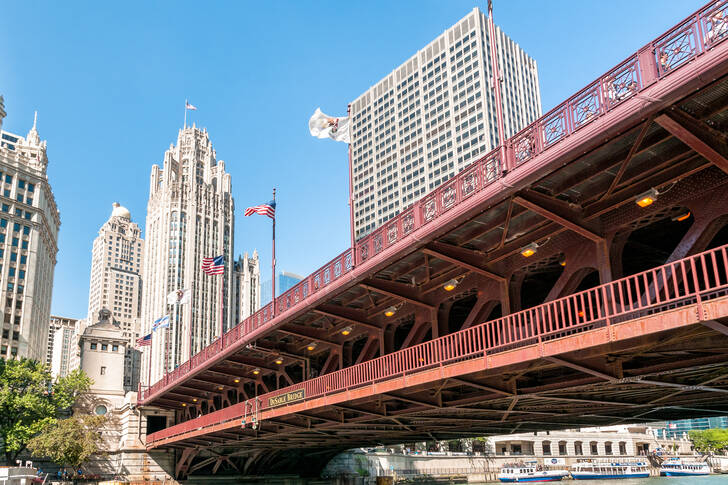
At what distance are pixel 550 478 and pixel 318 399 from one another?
72371 millimetres

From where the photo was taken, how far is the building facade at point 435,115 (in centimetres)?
15000

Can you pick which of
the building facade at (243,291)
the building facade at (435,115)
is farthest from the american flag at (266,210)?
the building facade at (243,291)

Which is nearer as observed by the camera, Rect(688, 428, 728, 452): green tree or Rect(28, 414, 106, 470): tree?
Rect(28, 414, 106, 470): tree

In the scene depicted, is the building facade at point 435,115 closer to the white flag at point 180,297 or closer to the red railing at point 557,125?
the white flag at point 180,297

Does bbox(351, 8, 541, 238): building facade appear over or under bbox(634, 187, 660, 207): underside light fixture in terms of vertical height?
over

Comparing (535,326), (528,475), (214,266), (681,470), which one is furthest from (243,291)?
(535,326)

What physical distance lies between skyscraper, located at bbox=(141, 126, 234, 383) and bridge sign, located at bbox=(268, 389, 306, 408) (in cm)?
13075

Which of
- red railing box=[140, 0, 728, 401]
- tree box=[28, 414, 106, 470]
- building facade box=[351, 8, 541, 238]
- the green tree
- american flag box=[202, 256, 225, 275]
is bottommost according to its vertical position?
the green tree

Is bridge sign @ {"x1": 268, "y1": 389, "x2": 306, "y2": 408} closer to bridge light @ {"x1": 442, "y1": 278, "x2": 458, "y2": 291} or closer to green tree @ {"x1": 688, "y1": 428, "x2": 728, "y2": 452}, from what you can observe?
bridge light @ {"x1": 442, "y1": 278, "x2": 458, "y2": 291}

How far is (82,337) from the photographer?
74.6 meters

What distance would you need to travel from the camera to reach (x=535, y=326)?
23.1 metres

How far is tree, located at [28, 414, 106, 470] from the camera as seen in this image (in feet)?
186

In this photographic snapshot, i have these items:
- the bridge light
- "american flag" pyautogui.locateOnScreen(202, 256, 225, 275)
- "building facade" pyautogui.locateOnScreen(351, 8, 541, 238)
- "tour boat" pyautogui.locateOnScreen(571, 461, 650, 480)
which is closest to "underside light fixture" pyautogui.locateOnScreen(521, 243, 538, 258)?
the bridge light

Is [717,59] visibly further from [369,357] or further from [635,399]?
[369,357]
